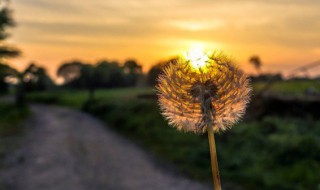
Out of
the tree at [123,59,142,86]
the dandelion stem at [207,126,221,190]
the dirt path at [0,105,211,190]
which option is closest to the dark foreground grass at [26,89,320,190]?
the dirt path at [0,105,211,190]

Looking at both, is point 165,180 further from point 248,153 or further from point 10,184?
point 10,184

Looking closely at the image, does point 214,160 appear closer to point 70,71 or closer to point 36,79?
point 36,79

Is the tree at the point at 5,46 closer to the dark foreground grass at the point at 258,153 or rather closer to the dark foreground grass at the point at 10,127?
the dark foreground grass at the point at 10,127

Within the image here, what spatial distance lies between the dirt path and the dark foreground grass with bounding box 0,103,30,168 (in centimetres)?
75

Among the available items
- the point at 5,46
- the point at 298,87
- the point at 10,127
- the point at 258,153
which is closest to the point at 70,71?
the point at 5,46

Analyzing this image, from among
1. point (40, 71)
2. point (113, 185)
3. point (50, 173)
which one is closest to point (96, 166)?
point (50, 173)

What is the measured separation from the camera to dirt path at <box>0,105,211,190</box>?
50.7 ft

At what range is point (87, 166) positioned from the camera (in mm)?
18422

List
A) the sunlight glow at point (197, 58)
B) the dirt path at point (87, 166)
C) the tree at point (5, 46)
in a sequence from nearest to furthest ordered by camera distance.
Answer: the sunlight glow at point (197, 58) → the dirt path at point (87, 166) → the tree at point (5, 46)

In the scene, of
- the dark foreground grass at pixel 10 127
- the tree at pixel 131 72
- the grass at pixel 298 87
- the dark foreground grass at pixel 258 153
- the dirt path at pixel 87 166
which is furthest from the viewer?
the tree at pixel 131 72

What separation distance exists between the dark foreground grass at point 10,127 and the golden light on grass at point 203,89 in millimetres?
17912

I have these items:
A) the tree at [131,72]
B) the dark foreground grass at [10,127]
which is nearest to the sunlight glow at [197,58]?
the dark foreground grass at [10,127]

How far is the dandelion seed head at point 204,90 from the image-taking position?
2.47 meters

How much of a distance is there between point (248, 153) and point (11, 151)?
1199 centimetres
